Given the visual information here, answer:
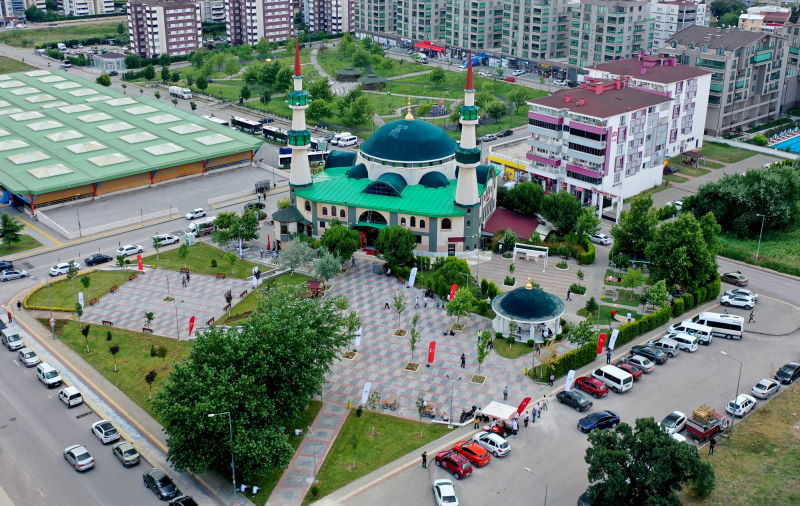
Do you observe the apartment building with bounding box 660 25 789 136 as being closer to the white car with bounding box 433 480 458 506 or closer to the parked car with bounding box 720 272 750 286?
the parked car with bounding box 720 272 750 286

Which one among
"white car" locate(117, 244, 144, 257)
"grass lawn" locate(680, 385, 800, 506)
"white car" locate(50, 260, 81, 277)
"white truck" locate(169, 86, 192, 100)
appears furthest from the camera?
"white truck" locate(169, 86, 192, 100)

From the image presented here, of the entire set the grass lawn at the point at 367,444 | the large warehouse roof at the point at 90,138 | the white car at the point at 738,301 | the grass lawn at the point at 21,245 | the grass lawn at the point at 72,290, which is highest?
the large warehouse roof at the point at 90,138

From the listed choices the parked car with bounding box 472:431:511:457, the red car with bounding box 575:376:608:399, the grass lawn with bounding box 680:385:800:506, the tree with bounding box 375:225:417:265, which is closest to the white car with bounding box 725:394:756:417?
the grass lawn with bounding box 680:385:800:506

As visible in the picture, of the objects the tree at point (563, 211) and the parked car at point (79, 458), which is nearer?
the parked car at point (79, 458)

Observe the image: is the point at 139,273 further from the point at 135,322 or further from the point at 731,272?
the point at 731,272

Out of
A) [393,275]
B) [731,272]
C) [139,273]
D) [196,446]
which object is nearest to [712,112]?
[731,272]

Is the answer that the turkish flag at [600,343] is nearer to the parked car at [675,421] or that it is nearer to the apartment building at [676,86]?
the parked car at [675,421]

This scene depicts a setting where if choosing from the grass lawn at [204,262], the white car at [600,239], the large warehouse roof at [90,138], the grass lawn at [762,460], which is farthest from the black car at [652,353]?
the large warehouse roof at [90,138]
